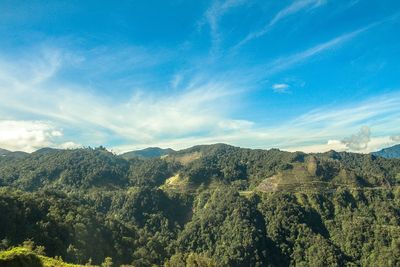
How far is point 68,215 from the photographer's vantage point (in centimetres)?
19188

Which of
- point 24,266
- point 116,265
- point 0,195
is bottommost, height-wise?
point 116,265

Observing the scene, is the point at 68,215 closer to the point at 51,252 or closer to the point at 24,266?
the point at 51,252

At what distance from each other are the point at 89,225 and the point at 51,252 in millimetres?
36229

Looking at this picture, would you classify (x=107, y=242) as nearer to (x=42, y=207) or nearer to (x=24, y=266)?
(x=42, y=207)

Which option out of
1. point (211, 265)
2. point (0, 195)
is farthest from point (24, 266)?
point (0, 195)

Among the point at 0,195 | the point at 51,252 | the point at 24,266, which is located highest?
the point at 0,195

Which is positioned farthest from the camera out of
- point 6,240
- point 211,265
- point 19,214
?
point 19,214

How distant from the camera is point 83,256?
166 m

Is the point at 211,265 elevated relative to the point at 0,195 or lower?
lower

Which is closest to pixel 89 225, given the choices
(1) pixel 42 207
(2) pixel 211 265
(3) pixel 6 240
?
(1) pixel 42 207

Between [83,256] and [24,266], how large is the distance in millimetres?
121787

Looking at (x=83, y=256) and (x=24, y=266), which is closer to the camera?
(x=24, y=266)

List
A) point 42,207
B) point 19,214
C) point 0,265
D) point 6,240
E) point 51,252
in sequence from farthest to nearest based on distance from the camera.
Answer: point 42,207 → point 19,214 → point 51,252 → point 6,240 → point 0,265

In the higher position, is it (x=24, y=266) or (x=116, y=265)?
(x=24, y=266)
